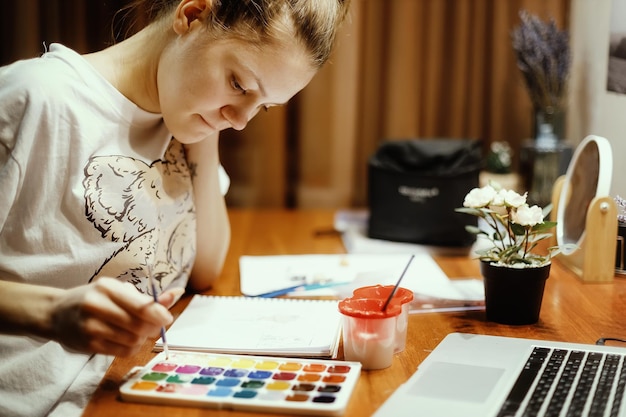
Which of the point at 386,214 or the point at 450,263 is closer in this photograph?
the point at 450,263

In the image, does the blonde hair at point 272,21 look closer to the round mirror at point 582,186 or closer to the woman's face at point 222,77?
the woman's face at point 222,77

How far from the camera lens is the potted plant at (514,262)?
3.83 ft

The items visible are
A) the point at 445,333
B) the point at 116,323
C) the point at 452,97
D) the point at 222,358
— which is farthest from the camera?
the point at 452,97

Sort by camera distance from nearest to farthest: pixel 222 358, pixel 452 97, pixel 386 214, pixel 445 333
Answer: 1. pixel 222 358
2. pixel 445 333
3. pixel 386 214
4. pixel 452 97

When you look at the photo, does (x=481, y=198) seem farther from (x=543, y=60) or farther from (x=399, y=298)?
(x=543, y=60)

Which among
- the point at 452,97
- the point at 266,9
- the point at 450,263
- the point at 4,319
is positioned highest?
the point at 266,9

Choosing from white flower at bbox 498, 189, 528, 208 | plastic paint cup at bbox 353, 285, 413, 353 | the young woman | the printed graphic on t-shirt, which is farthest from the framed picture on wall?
the printed graphic on t-shirt

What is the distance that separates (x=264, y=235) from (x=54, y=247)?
0.80 meters

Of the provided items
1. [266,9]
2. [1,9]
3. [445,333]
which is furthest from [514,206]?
[1,9]

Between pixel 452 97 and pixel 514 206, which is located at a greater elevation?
pixel 452 97

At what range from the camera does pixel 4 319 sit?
3.01ft

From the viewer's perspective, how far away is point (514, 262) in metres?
1.19

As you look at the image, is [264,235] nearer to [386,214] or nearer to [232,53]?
[386,214]

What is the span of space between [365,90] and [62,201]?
4.12 ft
